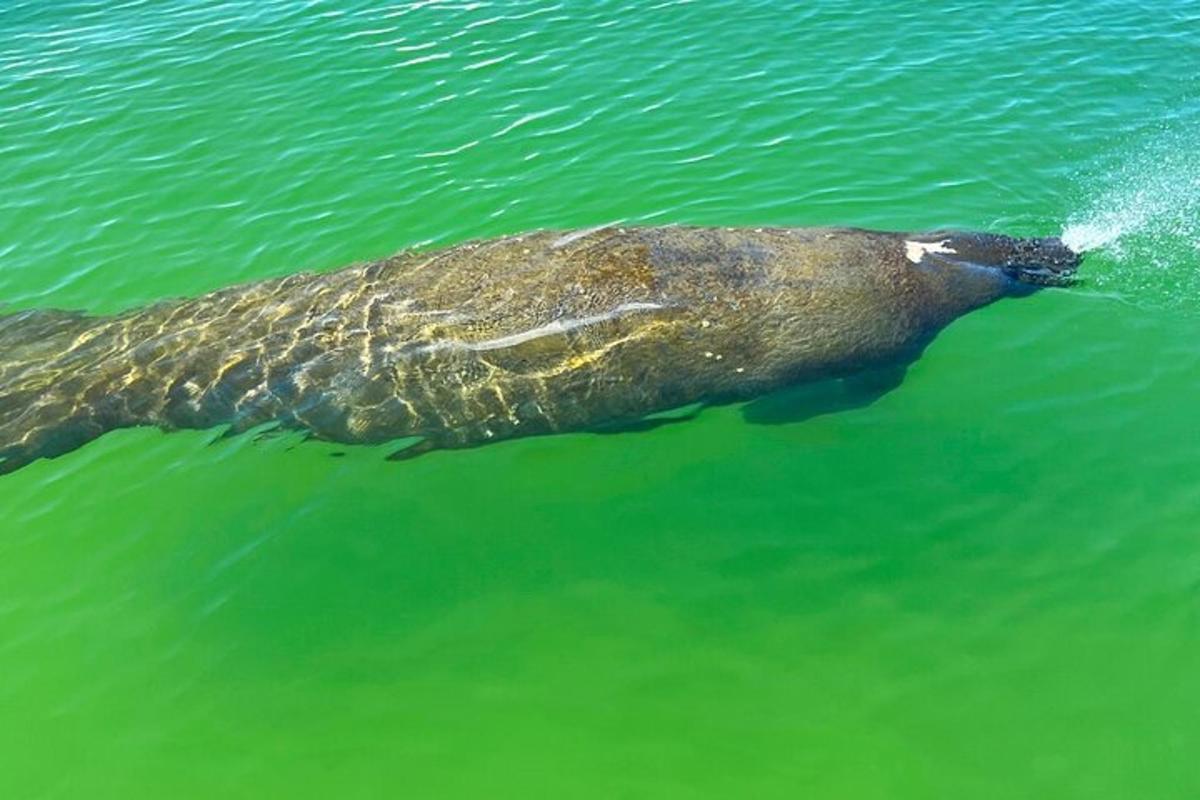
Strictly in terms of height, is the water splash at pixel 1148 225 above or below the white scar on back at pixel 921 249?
below

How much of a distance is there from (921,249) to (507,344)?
12.3ft

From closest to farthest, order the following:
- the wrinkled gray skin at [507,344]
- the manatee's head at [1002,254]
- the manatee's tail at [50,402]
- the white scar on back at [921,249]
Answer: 1. the wrinkled gray skin at [507,344]
2. the manatee's tail at [50,402]
3. the white scar on back at [921,249]
4. the manatee's head at [1002,254]

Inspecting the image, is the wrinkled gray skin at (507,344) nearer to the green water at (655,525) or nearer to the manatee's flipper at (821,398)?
the manatee's flipper at (821,398)

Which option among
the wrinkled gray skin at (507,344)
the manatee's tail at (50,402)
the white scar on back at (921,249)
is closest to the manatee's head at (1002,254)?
the white scar on back at (921,249)

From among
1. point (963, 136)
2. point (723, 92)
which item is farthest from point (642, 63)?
point (963, 136)

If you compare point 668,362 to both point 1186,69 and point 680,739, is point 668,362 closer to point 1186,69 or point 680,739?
point 680,739

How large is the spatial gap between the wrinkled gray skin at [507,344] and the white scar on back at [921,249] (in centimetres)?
13

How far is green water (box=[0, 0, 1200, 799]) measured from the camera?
19.3 ft

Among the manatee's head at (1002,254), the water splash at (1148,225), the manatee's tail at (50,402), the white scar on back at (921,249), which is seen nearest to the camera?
the manatee's tail at (50,402)

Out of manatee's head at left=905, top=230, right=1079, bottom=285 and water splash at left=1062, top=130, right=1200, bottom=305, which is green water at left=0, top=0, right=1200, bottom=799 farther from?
manatee's head at left=905, top=230, right=1079, bottom=285

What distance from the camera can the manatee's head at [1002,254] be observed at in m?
9.12

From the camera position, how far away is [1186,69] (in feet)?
42.3

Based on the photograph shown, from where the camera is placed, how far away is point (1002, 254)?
9344mm

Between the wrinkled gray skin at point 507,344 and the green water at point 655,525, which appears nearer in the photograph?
the green water at point 655,525
